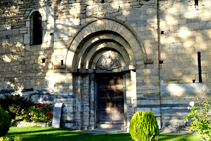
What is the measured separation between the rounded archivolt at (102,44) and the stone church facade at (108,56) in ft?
0.13

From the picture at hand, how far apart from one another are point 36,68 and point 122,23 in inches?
187

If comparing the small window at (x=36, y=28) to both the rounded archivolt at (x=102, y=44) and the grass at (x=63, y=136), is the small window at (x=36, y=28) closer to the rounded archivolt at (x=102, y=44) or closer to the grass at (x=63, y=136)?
the rounded archivolt at (x=102, y=44)

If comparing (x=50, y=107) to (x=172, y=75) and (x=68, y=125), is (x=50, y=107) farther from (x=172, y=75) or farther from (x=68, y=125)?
(x=172, y=75)

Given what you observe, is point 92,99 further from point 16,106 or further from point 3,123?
point 3,123

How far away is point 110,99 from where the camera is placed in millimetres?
10328

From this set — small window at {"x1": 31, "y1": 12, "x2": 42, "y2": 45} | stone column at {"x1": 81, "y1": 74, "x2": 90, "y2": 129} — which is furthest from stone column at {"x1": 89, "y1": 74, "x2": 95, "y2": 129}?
small window at {"x1": 31, "y1": 12, "x2": 42, "y2": 45}

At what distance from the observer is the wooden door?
10.2m

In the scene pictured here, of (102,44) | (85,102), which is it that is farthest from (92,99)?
(102,44)

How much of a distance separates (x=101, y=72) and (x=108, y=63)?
0.52 metres

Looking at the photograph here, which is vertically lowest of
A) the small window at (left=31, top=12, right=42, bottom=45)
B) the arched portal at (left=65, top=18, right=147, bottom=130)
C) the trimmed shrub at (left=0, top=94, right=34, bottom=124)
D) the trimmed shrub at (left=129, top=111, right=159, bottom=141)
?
the trimmed shrub at (left=129, top=111, right=159, bottom=141)

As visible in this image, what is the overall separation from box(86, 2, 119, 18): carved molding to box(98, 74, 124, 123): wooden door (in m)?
2.77

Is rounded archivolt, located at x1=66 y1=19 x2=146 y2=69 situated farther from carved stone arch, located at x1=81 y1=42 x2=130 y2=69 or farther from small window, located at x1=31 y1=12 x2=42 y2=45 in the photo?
small window, located at x1=31 y1=12 x2=42 y2=45

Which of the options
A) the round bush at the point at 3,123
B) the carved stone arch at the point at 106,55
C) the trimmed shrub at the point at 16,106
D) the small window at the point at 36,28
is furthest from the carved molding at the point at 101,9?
the round bush at the point at 3,123

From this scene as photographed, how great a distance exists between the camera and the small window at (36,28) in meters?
11.4
